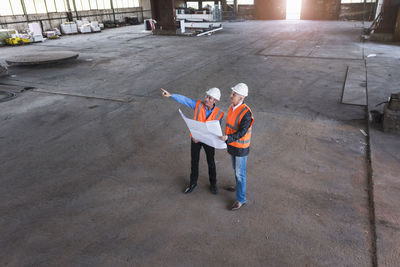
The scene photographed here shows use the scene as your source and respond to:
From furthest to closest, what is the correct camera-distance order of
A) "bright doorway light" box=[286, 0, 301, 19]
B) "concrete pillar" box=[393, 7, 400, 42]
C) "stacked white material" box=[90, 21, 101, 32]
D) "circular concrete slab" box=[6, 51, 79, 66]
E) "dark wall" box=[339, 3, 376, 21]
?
"bright doorway light" box=[286, 0, 301, 19], "dark wall" box=[339, 3, 376, 21], "stacked white material" box=[90, 21, 101, 32], "concrete pillar" box=[393, 7, 400, 42], "circular concrete slab" box=[6, 51, 79, 66]

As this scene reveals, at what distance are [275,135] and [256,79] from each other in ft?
15.4

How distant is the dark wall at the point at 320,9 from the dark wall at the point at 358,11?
0.66 m

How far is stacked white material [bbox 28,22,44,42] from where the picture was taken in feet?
70.1

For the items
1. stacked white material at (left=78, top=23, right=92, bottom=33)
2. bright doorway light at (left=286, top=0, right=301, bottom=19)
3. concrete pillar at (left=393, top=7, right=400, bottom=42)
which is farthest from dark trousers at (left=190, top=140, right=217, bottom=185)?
bright doorway light at (left=286, top=0, right=301, bottom=19)

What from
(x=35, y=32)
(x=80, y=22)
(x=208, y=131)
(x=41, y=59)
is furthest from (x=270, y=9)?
(x=208, y=131)

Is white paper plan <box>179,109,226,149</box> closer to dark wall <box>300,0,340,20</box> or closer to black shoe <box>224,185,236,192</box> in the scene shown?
black shoe <box>224,185,236,192</box>

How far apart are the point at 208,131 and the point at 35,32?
2486 centimetres

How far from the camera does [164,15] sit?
23828 millimetres

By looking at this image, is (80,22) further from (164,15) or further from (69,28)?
(164,15)

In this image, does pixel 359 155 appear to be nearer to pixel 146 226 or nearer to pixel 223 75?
pixel 146 226

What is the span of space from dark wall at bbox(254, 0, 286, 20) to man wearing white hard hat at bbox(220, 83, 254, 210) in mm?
36104

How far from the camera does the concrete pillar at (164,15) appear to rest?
75.9ft

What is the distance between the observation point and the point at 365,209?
4.10 metres

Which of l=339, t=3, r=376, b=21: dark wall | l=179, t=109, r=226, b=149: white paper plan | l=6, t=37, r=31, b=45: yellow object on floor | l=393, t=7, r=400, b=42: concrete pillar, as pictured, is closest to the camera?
l=179, t=109, r=226, b=149: white paper plan
